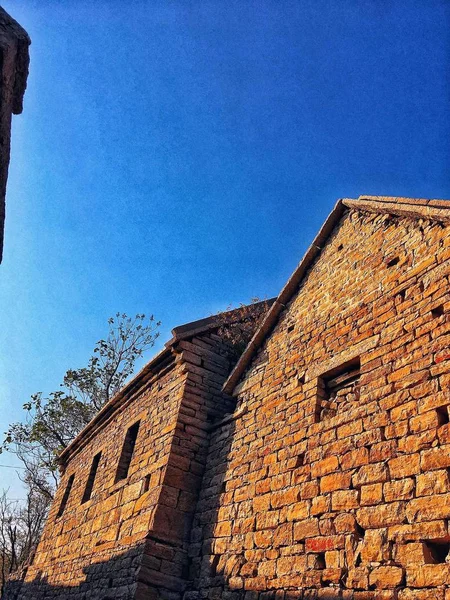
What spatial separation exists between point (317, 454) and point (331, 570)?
115 centimetres

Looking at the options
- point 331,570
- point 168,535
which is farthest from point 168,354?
point 331,570

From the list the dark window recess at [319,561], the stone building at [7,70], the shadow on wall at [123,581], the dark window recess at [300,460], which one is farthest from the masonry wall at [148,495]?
the stone building at [7,70]

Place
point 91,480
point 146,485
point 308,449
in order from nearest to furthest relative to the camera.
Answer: point 308,449 < point 146,485 < point 91,480

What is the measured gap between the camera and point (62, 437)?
18734 millimetres

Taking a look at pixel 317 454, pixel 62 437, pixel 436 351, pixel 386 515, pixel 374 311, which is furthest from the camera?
pixel 62 437

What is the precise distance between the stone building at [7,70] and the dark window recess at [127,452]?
664 centimetres

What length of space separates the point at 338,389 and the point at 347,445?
3.02ft

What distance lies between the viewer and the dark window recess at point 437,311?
4.43 m

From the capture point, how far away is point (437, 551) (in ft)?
11.3

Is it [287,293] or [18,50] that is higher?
[287,293]

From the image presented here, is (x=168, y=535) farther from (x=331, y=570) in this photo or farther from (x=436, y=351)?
(x=436, y=351)

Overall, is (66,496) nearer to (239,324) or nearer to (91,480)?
(91,480)

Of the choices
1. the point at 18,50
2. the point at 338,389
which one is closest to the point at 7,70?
the point at 18,50

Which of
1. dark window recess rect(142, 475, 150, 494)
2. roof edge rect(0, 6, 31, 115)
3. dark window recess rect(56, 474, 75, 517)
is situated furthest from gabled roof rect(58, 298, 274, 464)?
roof edge rect(0, 6, 31, 115)
